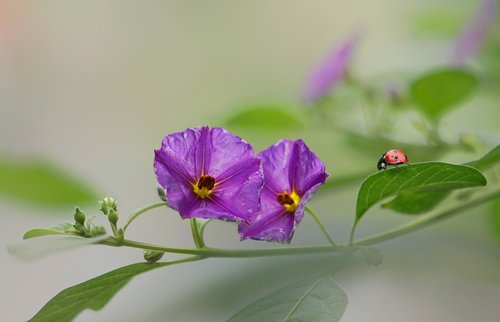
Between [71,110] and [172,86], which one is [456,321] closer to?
[172,86]

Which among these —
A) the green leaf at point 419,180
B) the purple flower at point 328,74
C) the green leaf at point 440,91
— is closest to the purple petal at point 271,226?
the green leaf at point 419,180

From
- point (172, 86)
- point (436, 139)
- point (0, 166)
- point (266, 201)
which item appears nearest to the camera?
point (266, 201)

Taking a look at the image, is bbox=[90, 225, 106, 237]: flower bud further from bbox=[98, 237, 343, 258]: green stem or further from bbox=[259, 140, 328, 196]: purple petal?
bbox=[259, 140, 328, 196]: purple petal

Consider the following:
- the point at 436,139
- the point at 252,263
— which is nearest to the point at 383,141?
the point at 436,139

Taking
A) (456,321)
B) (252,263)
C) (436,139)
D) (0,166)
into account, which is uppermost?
(0,166)

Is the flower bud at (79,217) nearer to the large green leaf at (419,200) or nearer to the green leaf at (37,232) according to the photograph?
the green leaf at (37,232)

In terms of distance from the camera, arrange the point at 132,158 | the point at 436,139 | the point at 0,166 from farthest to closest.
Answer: the point at 132,158 < the point at 0,166 < the point at 436,139

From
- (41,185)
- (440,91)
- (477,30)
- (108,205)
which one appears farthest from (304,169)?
(477,30)

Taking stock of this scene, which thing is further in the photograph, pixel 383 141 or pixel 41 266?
pixel 41 266
